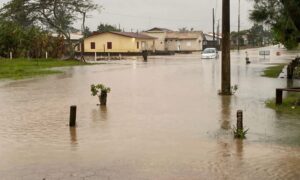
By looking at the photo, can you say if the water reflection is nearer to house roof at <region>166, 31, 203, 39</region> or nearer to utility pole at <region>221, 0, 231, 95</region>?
utility pole at <region>221, 0, 231, 95</region>

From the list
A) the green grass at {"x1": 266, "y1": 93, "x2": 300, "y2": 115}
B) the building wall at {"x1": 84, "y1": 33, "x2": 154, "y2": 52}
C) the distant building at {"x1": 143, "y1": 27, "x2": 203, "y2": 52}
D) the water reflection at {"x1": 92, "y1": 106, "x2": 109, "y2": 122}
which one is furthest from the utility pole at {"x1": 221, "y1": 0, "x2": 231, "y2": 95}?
the distant building at {"x1": 143, "y1": 27, "x2": 203, "y2": 52}

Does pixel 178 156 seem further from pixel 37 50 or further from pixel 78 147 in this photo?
pixel 37 50

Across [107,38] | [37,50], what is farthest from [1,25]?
[107,38]

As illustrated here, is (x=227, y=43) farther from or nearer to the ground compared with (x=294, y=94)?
farther from the ground

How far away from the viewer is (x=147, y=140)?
35.2 feet

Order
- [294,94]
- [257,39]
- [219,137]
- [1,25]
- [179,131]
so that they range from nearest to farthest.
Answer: [219,137] < [179,131] < [294,94] < [1,25] < [257,39]

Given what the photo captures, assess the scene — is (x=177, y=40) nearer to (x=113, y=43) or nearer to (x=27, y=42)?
(x=113, y=43)

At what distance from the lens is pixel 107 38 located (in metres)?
84.2

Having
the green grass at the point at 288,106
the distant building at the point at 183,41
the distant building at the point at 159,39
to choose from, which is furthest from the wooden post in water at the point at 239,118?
the distant building at the point at 183,41

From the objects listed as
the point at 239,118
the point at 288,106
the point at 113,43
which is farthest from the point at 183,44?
the point at 239,118

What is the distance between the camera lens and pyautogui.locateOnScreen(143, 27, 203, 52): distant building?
10262cm

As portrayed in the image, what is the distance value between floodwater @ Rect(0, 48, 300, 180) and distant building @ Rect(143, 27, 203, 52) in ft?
276

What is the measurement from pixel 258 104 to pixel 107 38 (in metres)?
68.6

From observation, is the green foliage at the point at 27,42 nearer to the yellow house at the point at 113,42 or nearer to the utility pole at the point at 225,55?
the yellow house at the point at 113,42
